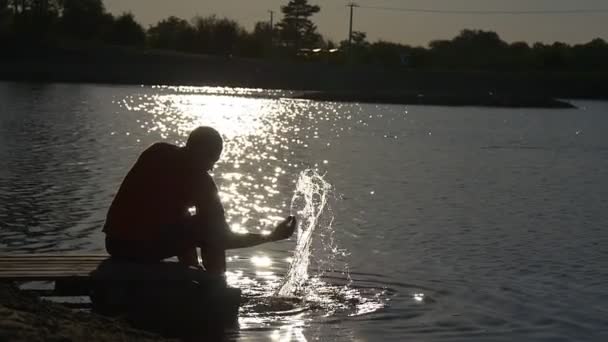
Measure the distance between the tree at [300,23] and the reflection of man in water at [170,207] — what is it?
160m

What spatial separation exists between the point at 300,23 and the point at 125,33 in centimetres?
4693

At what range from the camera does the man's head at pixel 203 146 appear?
9.11m

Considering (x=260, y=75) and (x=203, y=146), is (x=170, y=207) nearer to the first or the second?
(x=203, y=146)

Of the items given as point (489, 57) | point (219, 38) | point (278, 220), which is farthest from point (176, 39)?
point (278, 220)

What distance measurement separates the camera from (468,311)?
11469mm

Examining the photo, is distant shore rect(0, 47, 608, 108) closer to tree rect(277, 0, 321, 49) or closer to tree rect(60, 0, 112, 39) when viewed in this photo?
tree rect(60, 0, 112, 39)

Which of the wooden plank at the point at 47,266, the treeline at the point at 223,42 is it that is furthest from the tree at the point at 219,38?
the wooden plank at the point at 47,266

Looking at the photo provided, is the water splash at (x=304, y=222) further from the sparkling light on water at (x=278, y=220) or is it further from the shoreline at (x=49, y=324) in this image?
the shoreline at (x=49, y=324)

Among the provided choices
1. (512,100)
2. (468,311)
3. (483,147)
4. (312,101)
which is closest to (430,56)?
(512,100)

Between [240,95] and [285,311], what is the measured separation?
9310 centimetres

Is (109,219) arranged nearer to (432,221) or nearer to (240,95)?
(432,221)

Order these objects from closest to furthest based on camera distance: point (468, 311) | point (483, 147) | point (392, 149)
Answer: point (468, 311) → point (392, 149) → point (483, 147)

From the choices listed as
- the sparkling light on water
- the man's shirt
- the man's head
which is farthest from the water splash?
the man's head

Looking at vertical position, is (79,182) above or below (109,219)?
below
